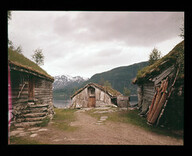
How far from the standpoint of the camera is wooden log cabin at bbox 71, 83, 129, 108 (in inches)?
706

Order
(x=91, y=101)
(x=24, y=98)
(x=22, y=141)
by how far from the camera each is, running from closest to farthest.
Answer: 1. (x=22, y=141)
2. (x=24, y=98)
3. (x=91, y=101)

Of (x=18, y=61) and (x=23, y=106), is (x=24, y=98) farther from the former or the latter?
(x=18, y=61)

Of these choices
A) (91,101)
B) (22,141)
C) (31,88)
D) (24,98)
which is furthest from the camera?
(91,101)

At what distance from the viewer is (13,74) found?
733cm

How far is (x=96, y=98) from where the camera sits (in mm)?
19094

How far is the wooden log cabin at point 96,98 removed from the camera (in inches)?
706

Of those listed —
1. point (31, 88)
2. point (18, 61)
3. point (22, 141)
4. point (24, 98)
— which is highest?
point (18, 61)

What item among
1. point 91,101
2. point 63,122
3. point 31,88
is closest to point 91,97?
point 91,101

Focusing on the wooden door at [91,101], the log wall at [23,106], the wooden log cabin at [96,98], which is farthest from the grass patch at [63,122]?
the wooden door at [91,101]

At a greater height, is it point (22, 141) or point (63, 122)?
point (22, 141)

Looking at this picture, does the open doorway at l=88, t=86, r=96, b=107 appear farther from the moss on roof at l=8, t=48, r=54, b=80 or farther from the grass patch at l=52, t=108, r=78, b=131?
the moss on roof at l=8, t=48, r=54, b=80

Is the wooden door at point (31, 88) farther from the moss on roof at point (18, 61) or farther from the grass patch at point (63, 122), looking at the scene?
the grass patch at point (63, 122)
